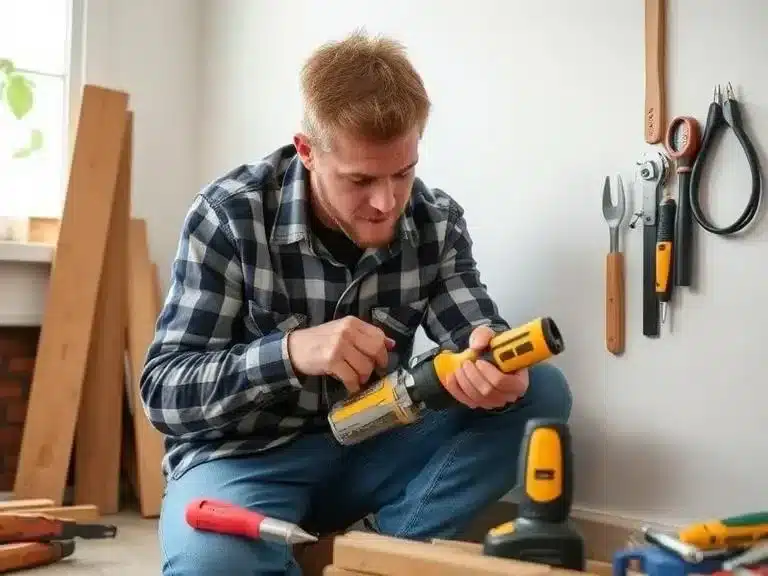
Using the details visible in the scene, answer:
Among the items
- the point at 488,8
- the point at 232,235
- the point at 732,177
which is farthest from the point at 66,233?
the point at 732,177

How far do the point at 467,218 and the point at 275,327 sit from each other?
474mm

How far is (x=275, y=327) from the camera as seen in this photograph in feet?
4.40

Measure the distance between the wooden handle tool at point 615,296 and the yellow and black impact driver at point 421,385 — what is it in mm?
315

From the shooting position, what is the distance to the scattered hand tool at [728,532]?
85cm

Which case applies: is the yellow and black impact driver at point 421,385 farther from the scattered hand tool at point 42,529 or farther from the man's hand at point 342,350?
the scattered hand tool at point 42,529

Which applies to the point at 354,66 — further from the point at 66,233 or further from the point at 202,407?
the point at 66,233

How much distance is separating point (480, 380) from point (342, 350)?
0.18 meters

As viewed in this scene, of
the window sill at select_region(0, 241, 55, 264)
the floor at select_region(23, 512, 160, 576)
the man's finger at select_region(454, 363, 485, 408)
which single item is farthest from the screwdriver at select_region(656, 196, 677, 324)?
the window sill at select_region(0, 241, 55, 264)

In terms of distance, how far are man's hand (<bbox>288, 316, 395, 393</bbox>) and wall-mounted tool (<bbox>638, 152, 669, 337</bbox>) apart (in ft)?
1.34

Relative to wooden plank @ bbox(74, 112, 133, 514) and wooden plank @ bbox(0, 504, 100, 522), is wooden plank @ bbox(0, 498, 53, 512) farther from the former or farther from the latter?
wooden plank @ bbox(74, 112, 133, 514)

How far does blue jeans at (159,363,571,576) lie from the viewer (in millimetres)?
1260

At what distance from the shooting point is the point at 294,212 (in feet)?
4.40

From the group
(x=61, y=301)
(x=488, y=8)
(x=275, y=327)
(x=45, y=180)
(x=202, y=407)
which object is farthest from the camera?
(x=45, y=180)

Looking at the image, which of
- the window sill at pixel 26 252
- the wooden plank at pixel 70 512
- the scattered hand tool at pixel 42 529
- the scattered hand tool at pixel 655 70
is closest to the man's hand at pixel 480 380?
the scattered hand tool at pixel 655 70
